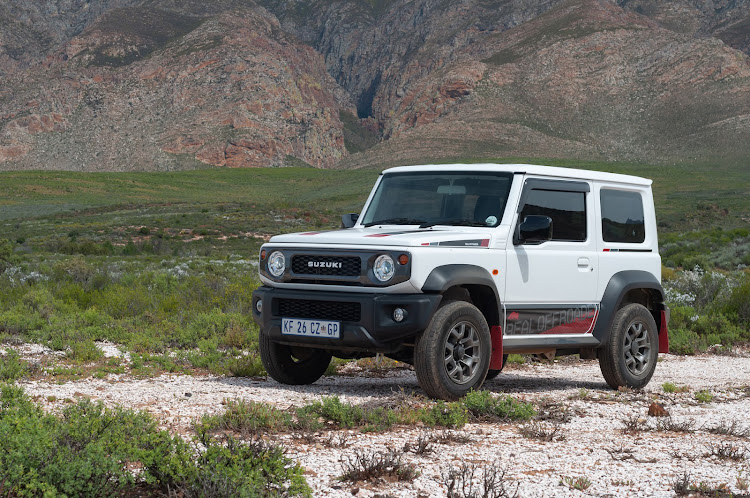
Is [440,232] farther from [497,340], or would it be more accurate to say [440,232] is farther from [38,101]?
[38,101]

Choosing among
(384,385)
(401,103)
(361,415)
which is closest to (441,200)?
(384,385)

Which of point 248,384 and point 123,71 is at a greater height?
point 123,71

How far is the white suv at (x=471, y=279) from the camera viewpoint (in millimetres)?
8219

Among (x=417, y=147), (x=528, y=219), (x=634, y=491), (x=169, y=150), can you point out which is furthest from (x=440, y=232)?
(x=169, y=150)

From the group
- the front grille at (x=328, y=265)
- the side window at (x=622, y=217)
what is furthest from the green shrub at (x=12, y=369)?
the side window at (x=622, y=217)

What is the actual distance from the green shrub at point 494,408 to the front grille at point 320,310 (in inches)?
51.0

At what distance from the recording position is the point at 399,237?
833 cm

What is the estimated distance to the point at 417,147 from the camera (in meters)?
137

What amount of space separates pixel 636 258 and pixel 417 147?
128 m

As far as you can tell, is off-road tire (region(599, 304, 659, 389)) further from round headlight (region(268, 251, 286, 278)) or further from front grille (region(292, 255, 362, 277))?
round headlight (region(268, 251, 286, 278))

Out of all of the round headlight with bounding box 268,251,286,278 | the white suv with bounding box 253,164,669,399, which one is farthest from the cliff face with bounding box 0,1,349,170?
the round headlight with bounding box 268,251,286,278

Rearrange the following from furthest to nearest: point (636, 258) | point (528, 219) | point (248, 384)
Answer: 1. point (636, 258)
2. point (248, 384)
3. point (528, 219)

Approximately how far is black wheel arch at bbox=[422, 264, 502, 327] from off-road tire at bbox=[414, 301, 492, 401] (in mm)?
223

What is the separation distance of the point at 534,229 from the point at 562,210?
1018 millimetres
